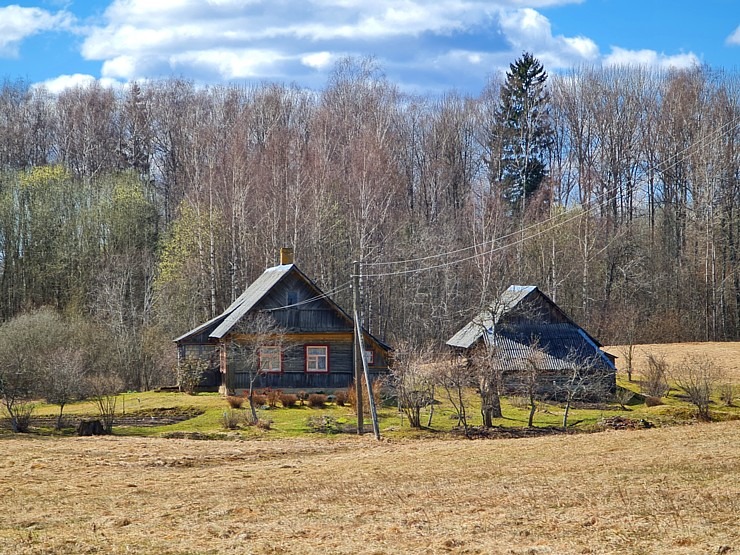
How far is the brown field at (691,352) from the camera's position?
4544cm

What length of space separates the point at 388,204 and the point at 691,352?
18.8 metres

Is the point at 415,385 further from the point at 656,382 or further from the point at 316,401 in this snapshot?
the point at 656,382

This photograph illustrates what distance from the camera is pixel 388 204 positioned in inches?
2184

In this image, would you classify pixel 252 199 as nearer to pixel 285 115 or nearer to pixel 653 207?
pixel 285 115

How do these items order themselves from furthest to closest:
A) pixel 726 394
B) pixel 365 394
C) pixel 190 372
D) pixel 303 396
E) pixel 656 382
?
pixel 190 372
pixel 303 396
pixel 656 382
pixel 365 394
pixel 726 394

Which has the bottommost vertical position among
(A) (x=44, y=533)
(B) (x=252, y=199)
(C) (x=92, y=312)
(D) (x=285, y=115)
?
(A) (x=44, y=533)

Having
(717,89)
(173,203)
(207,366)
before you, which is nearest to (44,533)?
(207,366)

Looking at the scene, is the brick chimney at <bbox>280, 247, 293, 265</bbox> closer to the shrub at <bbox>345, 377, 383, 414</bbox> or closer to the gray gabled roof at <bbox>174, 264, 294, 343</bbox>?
the gray gabled roof at <bbox>174, 264, 294, 343</bbox>

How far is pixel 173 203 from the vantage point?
6694 cm

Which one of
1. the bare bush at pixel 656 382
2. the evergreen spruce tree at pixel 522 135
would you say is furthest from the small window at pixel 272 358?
the evergreen spruce tree at pixel 522 135

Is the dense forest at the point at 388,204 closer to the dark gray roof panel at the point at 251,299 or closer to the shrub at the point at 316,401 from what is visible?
the dark gray roof panel at the point at 251,299

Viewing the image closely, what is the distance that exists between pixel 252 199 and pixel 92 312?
39.2ft

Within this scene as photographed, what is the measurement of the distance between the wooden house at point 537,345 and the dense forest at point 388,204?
9.11m

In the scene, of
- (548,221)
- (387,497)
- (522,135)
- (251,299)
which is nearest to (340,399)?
(251,299)
